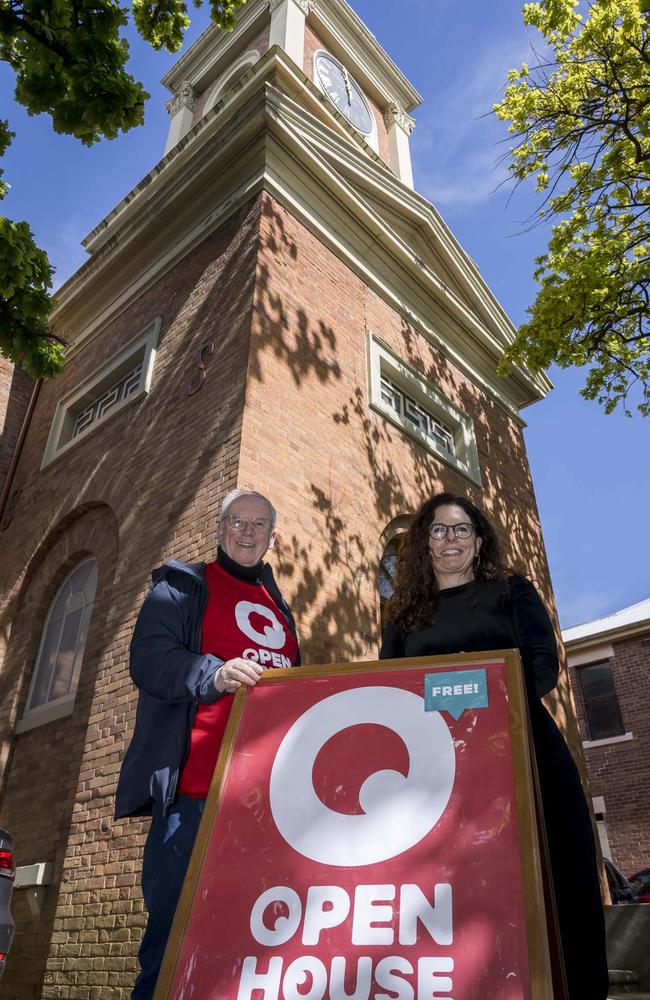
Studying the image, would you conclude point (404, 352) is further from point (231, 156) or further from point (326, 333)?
point (231, 156)

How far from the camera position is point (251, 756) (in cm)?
208

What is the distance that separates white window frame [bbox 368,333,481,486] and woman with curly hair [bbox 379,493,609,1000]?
5309 millimetres

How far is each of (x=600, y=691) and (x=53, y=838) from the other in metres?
16.3

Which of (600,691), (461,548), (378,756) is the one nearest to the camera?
(378,756)

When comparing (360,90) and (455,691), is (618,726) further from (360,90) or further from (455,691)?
(455,691)

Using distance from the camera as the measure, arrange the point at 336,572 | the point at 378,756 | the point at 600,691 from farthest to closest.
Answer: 1. the point at 600,691
2. the point at 336,572
3. the point at 378,756

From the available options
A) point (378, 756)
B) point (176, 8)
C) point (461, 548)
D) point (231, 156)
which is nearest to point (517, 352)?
point (231, 156)

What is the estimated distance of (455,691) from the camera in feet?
6.59

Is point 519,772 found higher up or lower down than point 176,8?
lower down

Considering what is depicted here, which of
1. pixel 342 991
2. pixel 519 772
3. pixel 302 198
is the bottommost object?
pixel 342 991

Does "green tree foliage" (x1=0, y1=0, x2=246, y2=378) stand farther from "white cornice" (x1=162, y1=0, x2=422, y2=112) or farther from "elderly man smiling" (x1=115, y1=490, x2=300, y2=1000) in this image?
"white cornice" (x1=162, y1=0, x2=422, y2=112)

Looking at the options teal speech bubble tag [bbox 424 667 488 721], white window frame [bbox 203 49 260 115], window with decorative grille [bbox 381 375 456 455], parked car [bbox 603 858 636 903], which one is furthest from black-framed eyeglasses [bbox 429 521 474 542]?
white window frame [bbox 203 49 260 115]

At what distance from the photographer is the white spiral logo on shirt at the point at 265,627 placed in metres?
2.76

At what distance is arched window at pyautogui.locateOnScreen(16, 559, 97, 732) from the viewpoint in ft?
23.7
